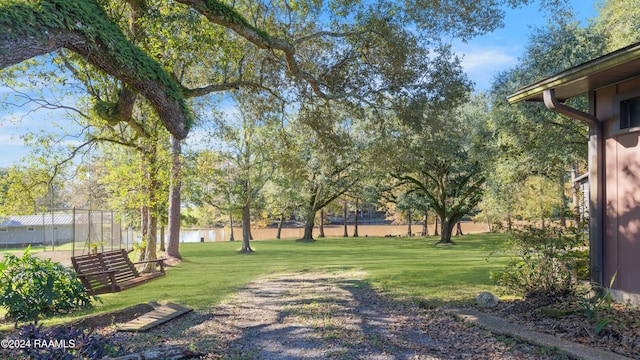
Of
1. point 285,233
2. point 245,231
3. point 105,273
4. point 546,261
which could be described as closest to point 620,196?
point 546,261

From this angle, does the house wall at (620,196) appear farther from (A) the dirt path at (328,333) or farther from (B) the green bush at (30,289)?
(B) the green bush at (30,289)

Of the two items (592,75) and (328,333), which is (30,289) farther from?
(592,75)

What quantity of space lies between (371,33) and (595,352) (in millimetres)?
8315

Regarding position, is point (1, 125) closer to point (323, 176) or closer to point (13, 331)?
point (13, 331)

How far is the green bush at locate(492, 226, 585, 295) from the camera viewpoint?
6758 mm

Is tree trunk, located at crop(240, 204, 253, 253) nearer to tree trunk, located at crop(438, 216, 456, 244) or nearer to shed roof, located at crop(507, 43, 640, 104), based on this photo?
tree trunk, located at crop(438, 216, 456, 244)

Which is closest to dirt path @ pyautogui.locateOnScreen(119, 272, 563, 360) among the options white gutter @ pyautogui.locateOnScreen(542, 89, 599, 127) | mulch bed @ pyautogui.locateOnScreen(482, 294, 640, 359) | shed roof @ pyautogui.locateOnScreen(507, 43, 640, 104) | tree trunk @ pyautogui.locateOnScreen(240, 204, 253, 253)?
mulch bed @ pyautogui.locateOnScreen(482, 294, 640, 359)

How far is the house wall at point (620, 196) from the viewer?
6375 mm

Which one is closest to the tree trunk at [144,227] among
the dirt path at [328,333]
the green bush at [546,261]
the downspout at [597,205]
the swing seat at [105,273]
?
the swing seat at [105,273]

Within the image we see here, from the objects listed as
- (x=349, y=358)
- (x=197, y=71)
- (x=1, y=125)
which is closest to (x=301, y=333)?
(x=349, y=358)

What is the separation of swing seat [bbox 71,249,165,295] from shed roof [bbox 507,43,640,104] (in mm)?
9020

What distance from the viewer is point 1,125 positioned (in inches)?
478

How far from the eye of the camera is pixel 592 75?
6.42m

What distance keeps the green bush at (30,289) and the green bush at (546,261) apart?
8054mm
